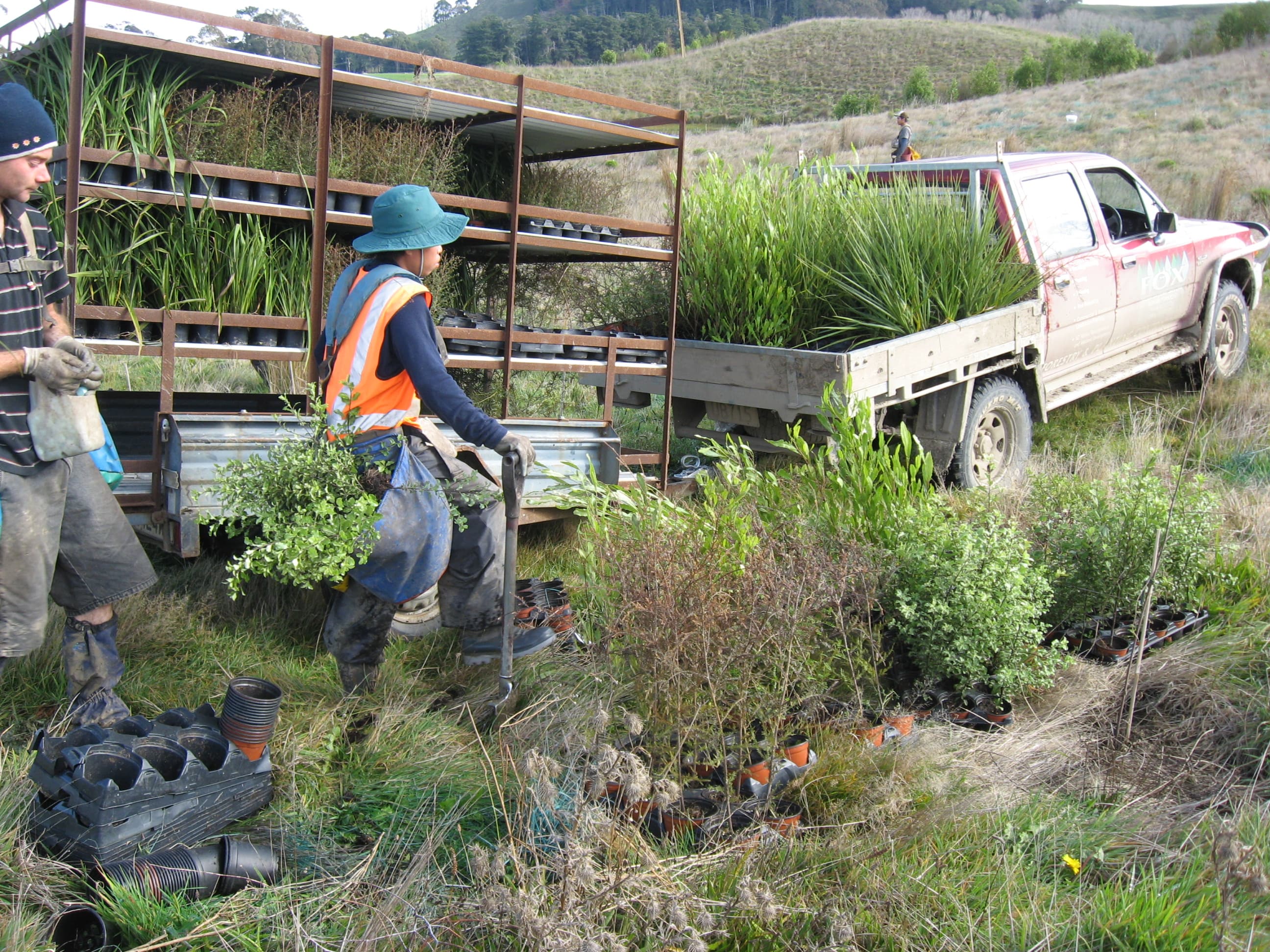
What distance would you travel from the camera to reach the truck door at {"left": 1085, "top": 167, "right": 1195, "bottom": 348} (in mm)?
7355

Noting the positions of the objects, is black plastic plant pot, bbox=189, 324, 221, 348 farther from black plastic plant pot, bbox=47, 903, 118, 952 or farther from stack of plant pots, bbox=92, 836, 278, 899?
black plastic plant pot, bbox=47, 903, 118, 952

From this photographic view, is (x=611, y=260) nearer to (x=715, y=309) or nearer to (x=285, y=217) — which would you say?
(x=715, y=309)

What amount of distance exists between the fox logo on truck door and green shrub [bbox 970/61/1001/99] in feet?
109

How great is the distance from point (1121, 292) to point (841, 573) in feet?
16.2

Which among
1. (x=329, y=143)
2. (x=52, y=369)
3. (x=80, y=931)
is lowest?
(x=80, y=931)

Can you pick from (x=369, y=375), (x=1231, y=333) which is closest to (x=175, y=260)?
(x=369, y=375)

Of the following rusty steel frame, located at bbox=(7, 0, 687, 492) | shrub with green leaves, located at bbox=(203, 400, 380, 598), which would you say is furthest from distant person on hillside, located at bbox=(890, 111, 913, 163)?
shrub with green leaves, located at bbox=(203, 400, 380, 598)

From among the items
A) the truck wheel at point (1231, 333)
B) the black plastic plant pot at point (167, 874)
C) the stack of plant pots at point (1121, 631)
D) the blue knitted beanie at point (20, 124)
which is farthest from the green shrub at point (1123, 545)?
the truck wheel at point (1231, 333)

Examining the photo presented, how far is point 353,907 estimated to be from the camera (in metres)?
2.56

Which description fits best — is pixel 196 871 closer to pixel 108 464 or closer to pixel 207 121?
pixel 108 464

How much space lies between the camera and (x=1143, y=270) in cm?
753

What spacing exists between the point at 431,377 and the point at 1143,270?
19.9 ft

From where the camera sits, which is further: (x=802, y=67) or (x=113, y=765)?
(x=802, y=67)

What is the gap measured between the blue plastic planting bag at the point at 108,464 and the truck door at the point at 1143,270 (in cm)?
633
